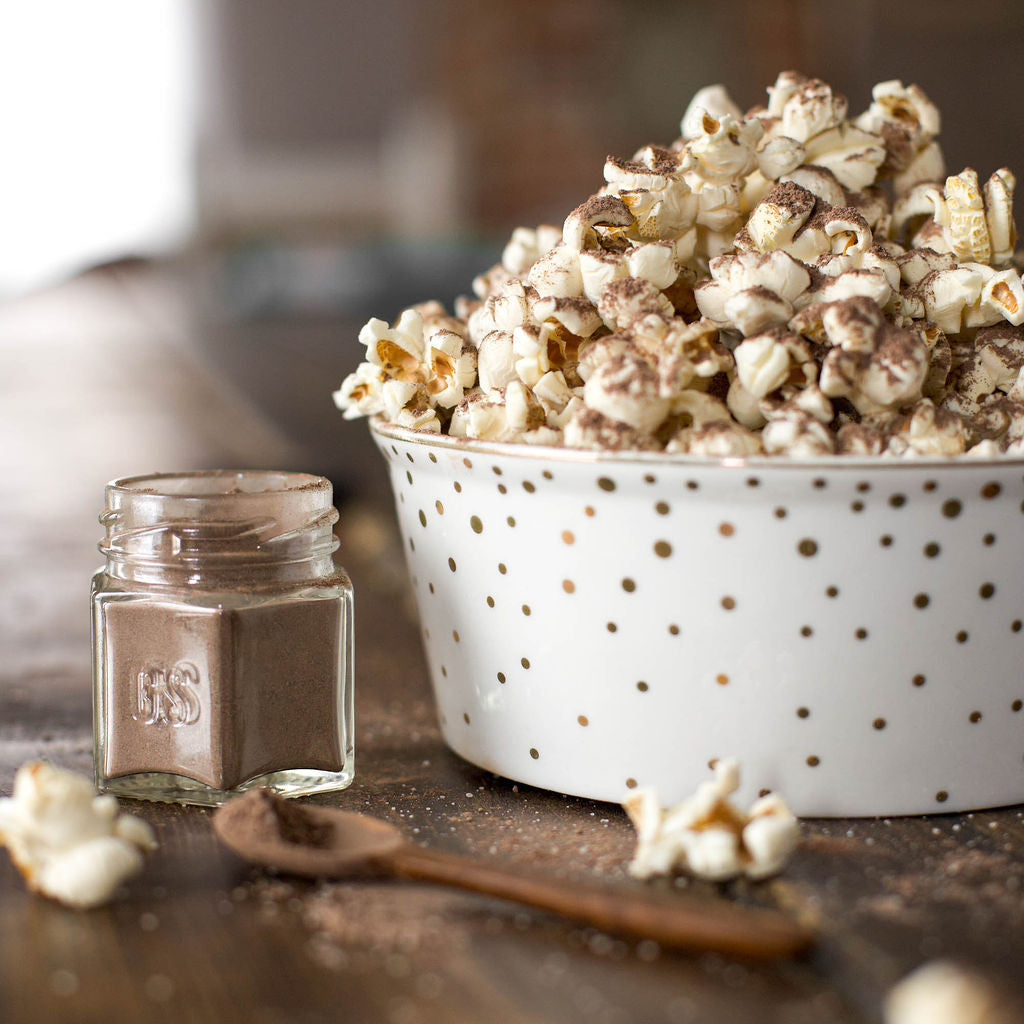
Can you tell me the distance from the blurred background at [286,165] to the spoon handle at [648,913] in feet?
1.91

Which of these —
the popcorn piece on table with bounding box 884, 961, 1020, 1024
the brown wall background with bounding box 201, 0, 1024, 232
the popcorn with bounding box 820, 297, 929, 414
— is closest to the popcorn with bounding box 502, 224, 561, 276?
the popcorn with bounding box 820, 297, 929, 414

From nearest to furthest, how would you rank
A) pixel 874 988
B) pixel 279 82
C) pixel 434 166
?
pixel 874 988
pixel 434 166
pixel 279 82

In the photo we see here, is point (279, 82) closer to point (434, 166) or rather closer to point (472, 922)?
point (434, 166)

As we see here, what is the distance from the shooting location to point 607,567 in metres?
0.61

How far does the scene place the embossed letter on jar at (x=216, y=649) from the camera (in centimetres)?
64

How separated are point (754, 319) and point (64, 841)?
0.38 metres

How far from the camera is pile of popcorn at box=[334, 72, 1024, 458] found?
1.89 ft

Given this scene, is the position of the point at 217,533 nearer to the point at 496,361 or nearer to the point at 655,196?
the point at 496,361

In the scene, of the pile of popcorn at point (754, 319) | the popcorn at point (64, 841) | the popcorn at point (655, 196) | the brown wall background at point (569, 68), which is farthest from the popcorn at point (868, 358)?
the brown wall background at point (569, 68)

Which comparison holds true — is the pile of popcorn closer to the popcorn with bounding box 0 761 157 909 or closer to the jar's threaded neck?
the jar's threaded neck

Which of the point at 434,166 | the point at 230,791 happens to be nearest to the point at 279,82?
the point at 434,166

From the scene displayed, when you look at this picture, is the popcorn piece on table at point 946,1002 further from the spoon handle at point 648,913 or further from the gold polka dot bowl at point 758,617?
the gold polka dot bowl at point 758,617

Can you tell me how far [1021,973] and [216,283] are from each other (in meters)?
7.15

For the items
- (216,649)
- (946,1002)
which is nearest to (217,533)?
(216,649)
